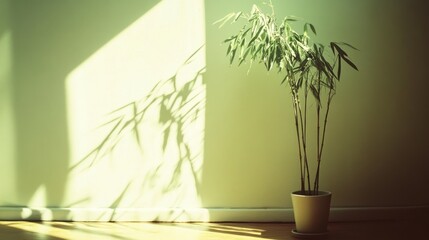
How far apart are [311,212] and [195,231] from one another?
0.71 meters

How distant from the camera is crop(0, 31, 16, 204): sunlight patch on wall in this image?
9.68 feet

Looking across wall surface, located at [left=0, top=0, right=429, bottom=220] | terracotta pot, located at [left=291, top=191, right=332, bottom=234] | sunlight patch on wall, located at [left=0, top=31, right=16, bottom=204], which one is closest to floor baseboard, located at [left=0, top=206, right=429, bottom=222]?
wall surface, located at [left=0, top=0, right=429, bottom=220]

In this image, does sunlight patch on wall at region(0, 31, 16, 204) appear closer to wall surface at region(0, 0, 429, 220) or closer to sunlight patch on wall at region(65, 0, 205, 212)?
wall surface at region(0, 0, 429, 220)

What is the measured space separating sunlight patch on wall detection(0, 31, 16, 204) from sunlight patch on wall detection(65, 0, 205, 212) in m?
0.42

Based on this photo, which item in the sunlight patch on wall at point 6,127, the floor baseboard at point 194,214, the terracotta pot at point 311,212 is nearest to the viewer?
the terracotta pot at point 311,212

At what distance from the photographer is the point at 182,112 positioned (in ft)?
9.51

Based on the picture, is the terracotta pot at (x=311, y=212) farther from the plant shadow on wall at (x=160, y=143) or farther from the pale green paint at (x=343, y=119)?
the plant shadow on wall at (x=160, y=143)

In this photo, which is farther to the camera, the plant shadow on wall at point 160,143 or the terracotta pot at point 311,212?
the plant shadow on wall at point 160,143

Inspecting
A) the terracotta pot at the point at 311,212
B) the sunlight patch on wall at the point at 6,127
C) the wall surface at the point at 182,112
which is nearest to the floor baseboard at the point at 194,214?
the wall surface at the point at 182,112

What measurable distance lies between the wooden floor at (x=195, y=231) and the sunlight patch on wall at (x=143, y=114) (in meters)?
0.22

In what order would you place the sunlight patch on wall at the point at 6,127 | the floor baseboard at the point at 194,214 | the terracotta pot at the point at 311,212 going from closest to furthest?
the terracotta pot at the point at 311,212
the floor baseboard at the point at 194,214
the sunlight patch on wall at the point at 6,127

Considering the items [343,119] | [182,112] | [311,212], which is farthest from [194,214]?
[343,119]

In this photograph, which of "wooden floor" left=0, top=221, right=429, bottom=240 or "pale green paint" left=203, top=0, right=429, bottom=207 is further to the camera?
"pale green paint" left=203, top=0, right=429, bottom=207

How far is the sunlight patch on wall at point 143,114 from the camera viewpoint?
9.50 feet
